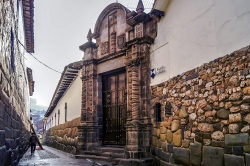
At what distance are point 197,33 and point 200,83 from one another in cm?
109

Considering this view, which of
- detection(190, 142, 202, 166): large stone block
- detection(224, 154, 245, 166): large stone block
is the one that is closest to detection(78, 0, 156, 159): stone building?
detection(190, 142, 202, 166): large stone block

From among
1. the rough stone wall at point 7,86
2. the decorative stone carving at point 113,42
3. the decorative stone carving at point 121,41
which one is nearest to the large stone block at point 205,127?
the rough stone wall at point 7,86

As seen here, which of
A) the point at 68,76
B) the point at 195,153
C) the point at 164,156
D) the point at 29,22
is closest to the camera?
the point at 195,153

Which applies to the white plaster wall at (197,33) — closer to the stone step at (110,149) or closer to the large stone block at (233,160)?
the large stone block at (233,160)

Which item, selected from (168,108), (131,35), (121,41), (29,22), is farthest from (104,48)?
(168,108)

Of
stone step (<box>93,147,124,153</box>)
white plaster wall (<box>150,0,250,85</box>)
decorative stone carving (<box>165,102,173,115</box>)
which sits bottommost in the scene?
stone step (<box>93,147,124,153</box>)

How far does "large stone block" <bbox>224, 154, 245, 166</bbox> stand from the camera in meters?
3.78

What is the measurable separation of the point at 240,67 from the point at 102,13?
21.1 ft

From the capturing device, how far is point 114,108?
340 inches

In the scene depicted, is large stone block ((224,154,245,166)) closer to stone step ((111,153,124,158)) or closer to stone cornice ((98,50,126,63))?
stone step ((111,153,124,158))

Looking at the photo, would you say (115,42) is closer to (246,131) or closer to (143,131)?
(143,131)

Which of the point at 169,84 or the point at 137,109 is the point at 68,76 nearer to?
the point at 137,109

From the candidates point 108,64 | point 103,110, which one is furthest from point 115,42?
point 103,110

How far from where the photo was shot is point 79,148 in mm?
9031
